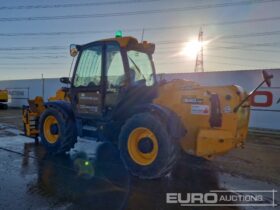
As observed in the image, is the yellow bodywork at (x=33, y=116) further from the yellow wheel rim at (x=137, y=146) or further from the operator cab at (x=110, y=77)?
the yellow wheel rim at (x=137, y=146)

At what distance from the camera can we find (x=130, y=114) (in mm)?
5551

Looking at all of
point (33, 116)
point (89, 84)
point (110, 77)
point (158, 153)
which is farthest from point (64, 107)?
point (158, 153)

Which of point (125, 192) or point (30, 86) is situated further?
point (30, 86)

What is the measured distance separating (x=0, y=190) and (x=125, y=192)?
1.94 m

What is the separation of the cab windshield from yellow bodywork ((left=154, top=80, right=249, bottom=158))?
0.65 meters

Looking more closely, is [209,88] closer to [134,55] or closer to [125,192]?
[134,55]

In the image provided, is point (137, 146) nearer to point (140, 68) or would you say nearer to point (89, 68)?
point (140, 68)

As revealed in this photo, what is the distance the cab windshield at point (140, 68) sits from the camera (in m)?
5.67

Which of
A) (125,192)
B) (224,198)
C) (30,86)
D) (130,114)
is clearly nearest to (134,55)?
(130,114)

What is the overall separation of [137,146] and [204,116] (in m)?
1.31

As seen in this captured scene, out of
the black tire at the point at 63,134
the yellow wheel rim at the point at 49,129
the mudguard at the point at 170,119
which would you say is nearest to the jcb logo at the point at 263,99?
the mudguard at the point at 170,119

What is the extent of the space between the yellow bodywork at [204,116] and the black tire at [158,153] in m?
0.42

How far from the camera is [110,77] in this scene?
5.69m

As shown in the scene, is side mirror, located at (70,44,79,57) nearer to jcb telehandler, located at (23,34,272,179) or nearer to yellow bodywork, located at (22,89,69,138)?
jcb telehandler, located at (23,34,272,179)
